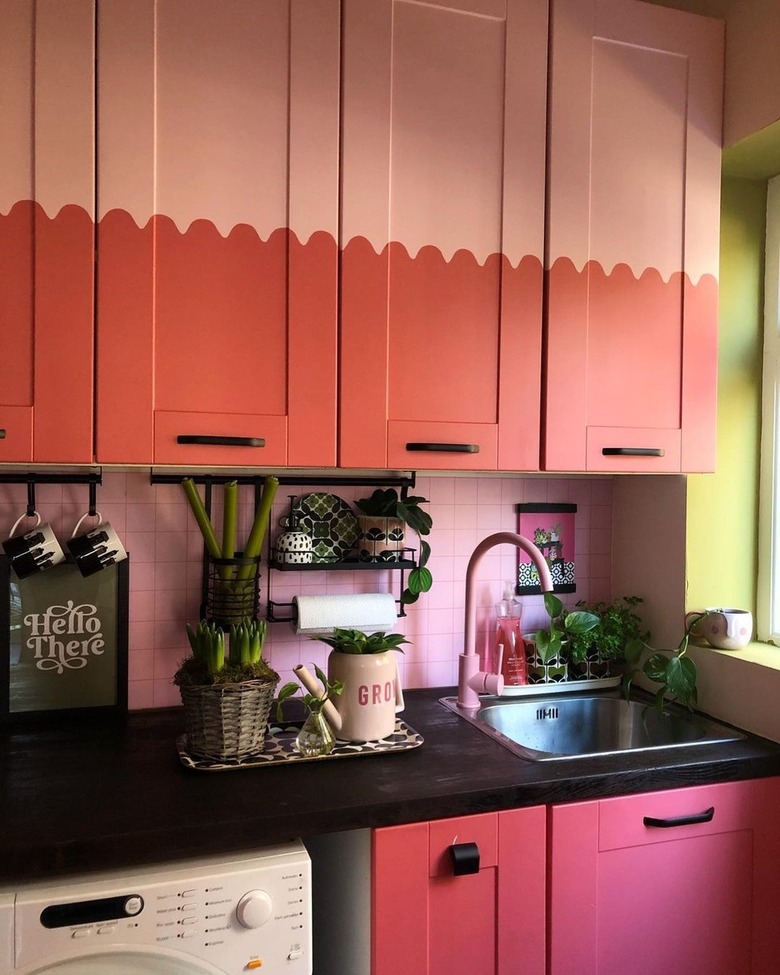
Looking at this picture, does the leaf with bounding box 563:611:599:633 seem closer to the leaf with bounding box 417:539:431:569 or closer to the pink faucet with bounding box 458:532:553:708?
the pink faucet with bounding box 458:532:553:708

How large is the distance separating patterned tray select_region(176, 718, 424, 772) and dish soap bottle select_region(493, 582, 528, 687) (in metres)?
0.43

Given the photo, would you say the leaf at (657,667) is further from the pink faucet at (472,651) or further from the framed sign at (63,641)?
the framed sign at (63,641)

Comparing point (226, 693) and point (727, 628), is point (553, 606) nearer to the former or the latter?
point (727, 628)

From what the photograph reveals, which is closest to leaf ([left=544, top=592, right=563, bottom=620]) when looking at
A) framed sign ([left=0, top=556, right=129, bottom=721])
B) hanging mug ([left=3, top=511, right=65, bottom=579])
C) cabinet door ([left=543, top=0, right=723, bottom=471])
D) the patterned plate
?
cabinet door ([left=543, top=0, right=723, bottom=471])

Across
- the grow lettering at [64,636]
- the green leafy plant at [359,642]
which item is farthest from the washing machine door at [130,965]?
the grow lettering at [64,636]

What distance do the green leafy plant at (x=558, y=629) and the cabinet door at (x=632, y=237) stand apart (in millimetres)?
442

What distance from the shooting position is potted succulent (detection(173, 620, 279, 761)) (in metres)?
1.43

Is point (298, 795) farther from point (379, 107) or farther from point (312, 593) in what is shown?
point (379, 107)

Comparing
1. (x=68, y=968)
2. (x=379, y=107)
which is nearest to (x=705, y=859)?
(x=68, y=968)

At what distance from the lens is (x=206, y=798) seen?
4.26ft

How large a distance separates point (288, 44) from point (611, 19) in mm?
763

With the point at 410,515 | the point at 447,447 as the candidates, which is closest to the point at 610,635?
the point at 410,515

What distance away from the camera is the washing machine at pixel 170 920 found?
111cm

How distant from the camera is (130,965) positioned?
1167 mm
